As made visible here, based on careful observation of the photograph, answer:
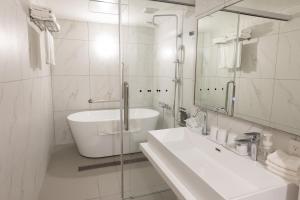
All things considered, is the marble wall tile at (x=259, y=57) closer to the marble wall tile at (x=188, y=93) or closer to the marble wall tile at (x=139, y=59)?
the marble wall tile at (x=188, y=93)

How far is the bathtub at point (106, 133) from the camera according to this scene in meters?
2.46

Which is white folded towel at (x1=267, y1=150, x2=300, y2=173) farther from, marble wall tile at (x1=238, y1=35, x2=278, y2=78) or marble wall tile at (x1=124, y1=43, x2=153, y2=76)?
marble wall tile at (x1=124, y1=43, x2=153, y2=76)

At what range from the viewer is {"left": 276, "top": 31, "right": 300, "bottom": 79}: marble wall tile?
114 cm

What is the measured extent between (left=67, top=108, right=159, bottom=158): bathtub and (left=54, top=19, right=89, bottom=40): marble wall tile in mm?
1425

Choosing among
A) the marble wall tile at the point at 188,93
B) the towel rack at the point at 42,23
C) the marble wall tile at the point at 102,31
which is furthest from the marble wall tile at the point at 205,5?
the marble wall tile at the point at 102,31

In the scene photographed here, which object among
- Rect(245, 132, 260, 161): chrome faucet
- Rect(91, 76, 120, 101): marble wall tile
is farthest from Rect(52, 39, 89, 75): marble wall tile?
Rect(245, 132, 260, 161): chrome faucet

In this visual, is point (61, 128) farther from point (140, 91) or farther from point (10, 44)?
point (10, 44)

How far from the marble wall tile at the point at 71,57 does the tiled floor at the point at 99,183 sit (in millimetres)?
1595

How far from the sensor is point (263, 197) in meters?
0.95

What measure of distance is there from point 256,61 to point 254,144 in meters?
0.61

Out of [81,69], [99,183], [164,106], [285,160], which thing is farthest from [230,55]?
[81,69]

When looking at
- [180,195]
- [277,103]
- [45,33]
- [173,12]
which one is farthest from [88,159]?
[277,103]

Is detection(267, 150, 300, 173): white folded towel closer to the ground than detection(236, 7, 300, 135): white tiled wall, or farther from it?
closer to the ground

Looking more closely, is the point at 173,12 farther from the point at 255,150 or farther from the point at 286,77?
the point at 255,150
